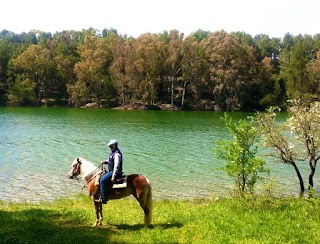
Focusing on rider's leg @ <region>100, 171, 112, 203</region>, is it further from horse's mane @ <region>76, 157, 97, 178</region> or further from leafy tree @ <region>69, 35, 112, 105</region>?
leafy tree @ <region>69, 35, 112, 105</region>

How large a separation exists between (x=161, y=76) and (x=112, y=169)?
101 m

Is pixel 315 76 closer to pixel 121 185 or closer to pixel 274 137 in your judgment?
pixel 274 137

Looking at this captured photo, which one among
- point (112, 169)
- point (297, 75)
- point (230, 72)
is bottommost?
point (112, 169)

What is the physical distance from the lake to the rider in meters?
11.1

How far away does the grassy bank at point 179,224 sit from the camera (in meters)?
13.2

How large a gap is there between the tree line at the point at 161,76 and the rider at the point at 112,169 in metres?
93.0

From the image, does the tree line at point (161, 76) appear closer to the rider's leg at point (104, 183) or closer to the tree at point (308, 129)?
the tree at point (308, 129)

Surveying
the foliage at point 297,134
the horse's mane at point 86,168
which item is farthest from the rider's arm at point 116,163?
the foliage at point 297,134

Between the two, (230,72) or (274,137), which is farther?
(230,72)

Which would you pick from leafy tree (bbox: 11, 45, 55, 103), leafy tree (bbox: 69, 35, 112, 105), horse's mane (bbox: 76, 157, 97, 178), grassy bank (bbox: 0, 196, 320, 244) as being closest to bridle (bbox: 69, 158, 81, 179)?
horse's mane (bbox: 76, 157, 97, 178)

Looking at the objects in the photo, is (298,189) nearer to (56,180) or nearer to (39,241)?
(56,180)

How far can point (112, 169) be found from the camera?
48.5 ft

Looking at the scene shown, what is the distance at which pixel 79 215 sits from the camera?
55.1 ft

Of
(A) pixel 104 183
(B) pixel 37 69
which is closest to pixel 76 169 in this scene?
(A) pixel 104 183
